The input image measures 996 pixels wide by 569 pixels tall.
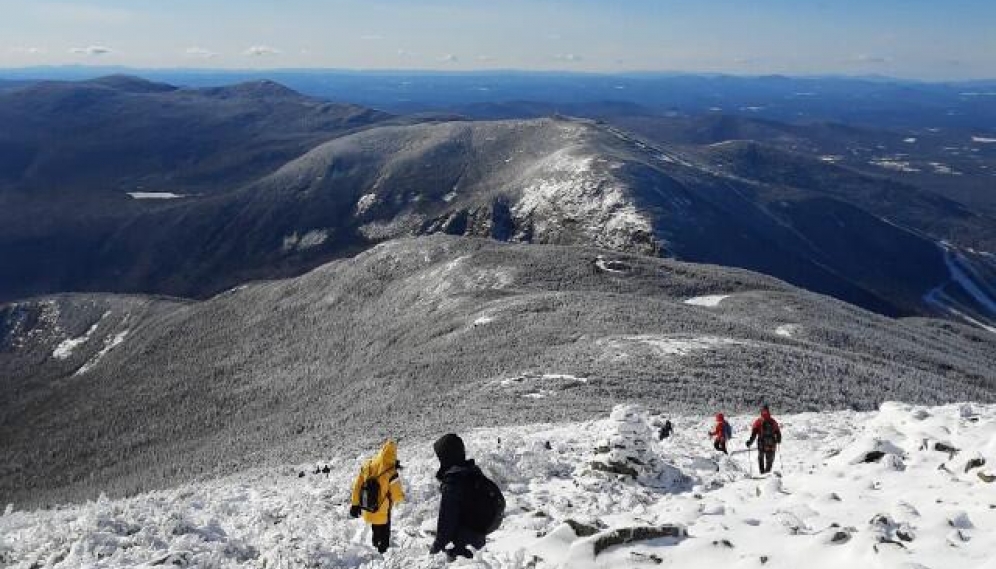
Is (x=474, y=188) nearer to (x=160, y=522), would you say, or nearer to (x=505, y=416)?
(x=505, y=416)

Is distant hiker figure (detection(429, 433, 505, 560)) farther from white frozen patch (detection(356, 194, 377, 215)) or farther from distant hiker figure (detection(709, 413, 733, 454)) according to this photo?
white frozen patch (detection(356, 194, 377, 215))

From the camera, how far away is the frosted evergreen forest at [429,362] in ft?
121

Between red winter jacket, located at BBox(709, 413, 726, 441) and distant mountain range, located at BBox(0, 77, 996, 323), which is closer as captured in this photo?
red winter jacket, located at BBox(709, 413, 726, 441)

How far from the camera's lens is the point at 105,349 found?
9488 cm

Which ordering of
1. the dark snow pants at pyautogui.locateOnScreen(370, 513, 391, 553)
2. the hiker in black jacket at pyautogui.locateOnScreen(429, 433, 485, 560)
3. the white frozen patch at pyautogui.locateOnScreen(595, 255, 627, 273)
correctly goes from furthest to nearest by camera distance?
the white frozen patch at pyautogui.locateOnScreen(595, 255, 627, 273), the dark snow pants at pyautogui.locateOnScreen(370, 513, 391, 553), the hiker in black jacket at pyautogui.locateOnScreen(429, 433, 485, 560)

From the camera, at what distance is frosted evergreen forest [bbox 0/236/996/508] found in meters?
36.8

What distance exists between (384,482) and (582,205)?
133 metres

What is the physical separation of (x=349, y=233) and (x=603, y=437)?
160 metres

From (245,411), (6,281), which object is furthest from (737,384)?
(6,281)

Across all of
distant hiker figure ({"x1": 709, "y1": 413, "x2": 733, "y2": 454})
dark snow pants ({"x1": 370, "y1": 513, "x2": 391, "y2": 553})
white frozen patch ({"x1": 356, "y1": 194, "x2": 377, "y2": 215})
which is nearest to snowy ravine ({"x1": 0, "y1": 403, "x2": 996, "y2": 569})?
dark snow pants ({"x1": 370, "y1": 513, "x2": 391, "y2": 553})

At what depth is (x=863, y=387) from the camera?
38.8 meters

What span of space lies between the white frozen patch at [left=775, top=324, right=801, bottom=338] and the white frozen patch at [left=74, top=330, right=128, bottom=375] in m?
78.6

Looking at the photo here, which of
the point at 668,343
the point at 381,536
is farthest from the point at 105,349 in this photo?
the point at 381,536

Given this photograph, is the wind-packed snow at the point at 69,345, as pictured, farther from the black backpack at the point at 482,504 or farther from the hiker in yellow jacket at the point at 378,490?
the black backpack at the point at 482,504
